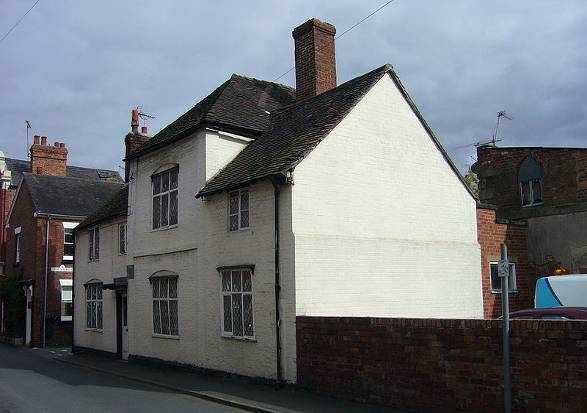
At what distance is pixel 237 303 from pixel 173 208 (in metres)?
4.43

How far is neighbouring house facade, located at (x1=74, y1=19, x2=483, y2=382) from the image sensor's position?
42.5 ft

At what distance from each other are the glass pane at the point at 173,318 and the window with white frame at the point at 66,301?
13897mm

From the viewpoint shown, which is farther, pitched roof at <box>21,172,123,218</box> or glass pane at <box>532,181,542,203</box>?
pitched roof at <box>21,172,123,218</box>

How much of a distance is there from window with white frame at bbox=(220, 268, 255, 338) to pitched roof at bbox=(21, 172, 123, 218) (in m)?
17.7

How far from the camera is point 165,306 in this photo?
17.5 metres

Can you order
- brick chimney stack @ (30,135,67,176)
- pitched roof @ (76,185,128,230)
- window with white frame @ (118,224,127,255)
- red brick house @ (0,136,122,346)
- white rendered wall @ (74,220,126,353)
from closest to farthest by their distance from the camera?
window with white frame @ (118,224,127,255) → pitched roof @ (76,185,128,230) → white rendered wall @ (74,220,126,353) → red brick house @ (0,136,122,346) → brick chimney stack @ (30,135,67,176)

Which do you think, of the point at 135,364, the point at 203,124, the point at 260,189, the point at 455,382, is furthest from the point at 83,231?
the point at 455,382

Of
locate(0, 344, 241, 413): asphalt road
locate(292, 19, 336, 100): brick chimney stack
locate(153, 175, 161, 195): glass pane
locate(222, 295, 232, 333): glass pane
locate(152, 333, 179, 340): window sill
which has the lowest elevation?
locate(0, 344, 241, 413): asphalt road

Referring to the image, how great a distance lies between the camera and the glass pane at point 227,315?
47.3 feet

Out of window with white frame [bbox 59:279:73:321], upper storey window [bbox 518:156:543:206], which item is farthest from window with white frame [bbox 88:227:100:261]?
upper storey window [bbox 518:156:543:206]

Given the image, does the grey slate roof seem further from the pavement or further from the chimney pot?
the pavement

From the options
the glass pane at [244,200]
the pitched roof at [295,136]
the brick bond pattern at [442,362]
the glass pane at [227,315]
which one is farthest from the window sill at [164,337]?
the brick bond pattern at [442,362]

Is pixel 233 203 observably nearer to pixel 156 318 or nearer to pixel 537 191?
pixel 156 318

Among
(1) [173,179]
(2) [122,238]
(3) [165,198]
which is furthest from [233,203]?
(2) [122,238]
